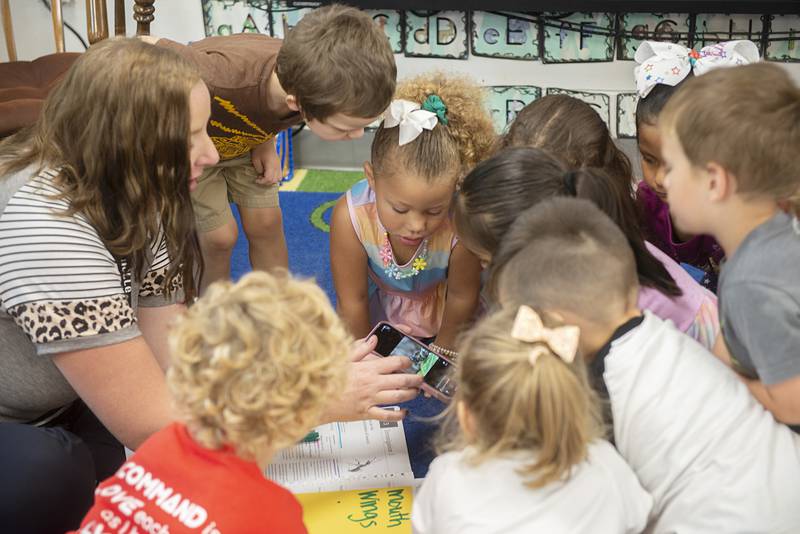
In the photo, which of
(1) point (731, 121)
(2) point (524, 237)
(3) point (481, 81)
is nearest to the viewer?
(1) point (731, 121)

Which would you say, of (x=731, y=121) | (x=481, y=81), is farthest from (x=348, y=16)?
(x=481, y=81)

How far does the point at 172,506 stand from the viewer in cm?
77

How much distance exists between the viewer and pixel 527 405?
2.55 ft

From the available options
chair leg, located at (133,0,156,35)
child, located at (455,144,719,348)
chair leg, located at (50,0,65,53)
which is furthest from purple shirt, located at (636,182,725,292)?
chair leg, located at (50,0,65,53)

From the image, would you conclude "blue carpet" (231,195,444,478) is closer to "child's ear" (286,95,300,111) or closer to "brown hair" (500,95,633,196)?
"child's ear" (286,95,300,111)

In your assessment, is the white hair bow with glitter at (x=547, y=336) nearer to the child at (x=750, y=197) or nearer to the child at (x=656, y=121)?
the child at (x=750, y=197)

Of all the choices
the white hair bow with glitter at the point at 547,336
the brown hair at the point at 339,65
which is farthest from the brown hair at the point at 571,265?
the brown hair at the point at 339,65

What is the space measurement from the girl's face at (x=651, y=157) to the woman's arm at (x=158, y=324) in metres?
0.84

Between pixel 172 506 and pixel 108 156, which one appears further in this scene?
pixel 108 156

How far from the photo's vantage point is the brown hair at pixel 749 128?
906 mm

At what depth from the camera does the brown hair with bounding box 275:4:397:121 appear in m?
1.30

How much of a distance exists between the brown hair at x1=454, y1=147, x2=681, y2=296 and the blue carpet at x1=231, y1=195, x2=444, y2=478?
0.39 metres

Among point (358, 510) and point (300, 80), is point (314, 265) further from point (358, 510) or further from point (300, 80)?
point (358, 510)

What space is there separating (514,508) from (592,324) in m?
0.24
